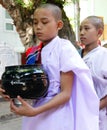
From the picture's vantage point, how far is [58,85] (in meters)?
1.71

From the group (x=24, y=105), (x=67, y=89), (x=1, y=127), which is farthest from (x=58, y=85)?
(x=1, y=127)

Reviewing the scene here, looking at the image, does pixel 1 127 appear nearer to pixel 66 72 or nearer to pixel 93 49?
pixel 93 49

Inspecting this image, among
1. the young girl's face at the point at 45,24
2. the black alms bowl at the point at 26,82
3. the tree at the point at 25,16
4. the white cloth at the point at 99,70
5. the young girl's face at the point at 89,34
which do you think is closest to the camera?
the black alms bowl at the point at 26,82

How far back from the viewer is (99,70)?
2.16 m

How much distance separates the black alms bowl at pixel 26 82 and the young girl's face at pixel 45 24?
188 mm

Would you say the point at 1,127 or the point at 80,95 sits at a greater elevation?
the point at 80,95

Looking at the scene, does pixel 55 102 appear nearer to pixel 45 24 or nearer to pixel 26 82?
pixel 26 82

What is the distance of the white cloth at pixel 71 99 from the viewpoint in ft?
5.54

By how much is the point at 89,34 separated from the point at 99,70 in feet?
0.90

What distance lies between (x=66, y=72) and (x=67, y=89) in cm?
9

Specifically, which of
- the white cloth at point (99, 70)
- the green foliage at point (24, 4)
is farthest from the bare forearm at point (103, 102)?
the green foliage at point (24, 4)

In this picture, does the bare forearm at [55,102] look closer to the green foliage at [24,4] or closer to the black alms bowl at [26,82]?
the black alms bowl at [26,82]

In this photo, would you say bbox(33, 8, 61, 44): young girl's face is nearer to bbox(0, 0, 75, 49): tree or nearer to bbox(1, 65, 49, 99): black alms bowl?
bbox(1, 65, 49, 99): black alms bowl

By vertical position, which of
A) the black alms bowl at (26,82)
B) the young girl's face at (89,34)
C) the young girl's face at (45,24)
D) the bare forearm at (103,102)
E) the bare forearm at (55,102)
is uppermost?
the young girl's face at (45,24)
